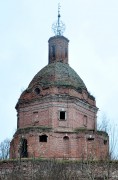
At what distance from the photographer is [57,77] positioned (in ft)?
135

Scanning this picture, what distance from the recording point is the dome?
40625mm

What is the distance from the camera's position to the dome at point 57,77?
133 feet

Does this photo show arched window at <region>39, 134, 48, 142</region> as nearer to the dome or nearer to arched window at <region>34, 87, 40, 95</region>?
arched window at <region>34, 87, 40, 95</region>

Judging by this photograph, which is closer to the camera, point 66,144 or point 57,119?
point 66,144

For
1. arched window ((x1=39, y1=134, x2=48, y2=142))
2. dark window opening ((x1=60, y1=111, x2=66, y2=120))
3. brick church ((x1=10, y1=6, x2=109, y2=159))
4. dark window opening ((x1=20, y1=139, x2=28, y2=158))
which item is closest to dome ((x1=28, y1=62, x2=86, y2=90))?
brick church ((x1=10, y1=6, x2=109, y2=159))

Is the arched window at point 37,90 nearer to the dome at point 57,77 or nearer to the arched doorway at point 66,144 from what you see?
the dome at point 57,77

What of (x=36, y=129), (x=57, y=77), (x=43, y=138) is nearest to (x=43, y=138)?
(x=43, y=138)

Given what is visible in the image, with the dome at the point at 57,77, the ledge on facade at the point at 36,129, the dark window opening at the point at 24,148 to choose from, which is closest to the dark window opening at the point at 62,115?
the ledge on facade at the point at 36,129

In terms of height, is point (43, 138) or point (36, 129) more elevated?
point (36, 129)

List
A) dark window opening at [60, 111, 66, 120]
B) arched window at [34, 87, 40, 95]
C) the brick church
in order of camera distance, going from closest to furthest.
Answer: the brick church, dark window opening at [60, 111, 66, 120], arched window at [34, 87, 40, 95]

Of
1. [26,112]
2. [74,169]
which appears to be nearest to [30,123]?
[26,112]

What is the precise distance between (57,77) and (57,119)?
4074 mm

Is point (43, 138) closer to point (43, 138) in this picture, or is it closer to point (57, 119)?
point (43, 138)

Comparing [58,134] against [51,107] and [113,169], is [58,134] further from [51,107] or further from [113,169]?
[113,169]
